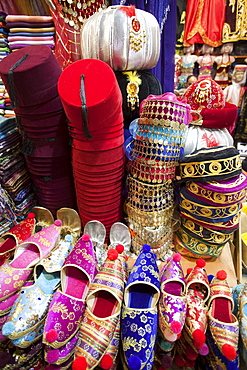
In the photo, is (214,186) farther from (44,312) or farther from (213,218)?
(44,312)

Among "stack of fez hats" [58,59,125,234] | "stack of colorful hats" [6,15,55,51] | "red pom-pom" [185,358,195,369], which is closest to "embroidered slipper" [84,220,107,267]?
"stack of fez hats" [58,59,125,234]

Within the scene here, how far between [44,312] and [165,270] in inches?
15.7

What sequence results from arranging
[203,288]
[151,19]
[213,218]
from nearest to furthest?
[203,288]
[213,218]
[151,19]

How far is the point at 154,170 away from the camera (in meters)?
0.85

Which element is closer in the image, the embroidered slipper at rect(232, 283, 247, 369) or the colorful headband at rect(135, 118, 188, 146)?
the embroidered slipper at rect(232, 283, 247, 369)

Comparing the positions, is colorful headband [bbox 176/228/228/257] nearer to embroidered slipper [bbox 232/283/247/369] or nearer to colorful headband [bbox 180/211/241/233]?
colorful headband [bbox 180/211/241/233]

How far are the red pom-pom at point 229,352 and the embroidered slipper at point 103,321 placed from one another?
0.29m

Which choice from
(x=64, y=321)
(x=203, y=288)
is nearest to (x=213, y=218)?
(x=203, y=288)

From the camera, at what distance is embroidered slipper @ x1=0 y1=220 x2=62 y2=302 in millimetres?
718

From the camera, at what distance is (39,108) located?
807 millimetres

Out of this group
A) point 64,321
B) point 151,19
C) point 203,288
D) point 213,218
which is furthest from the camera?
point 151,19

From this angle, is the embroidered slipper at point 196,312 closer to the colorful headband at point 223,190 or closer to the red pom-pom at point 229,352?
the red pom-pom at point 229,352

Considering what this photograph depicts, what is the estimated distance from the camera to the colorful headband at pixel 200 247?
916 millimetres

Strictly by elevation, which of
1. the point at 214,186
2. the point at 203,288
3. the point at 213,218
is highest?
the point at 214,186
